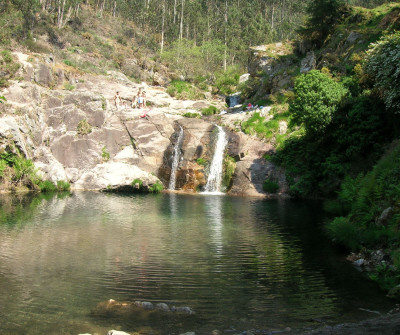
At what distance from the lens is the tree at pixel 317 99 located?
1185 inches

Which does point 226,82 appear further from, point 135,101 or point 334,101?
point 334,101

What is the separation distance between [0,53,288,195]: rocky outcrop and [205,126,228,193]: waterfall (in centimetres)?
57

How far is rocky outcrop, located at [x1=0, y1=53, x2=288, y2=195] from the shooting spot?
117ft

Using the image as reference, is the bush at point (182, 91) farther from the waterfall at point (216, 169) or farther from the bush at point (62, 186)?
the bush at point (62, 186)

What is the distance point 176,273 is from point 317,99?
22094mm

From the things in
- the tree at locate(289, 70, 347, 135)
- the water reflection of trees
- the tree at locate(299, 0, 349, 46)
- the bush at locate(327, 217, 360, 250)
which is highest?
the tree at locate(299, 0, 349, 46)

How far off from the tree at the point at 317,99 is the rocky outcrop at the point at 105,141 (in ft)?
22.7

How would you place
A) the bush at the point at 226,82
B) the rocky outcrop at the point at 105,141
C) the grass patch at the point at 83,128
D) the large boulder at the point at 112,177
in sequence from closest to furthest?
the rocky outcrop at the point at 105,141 → the large boulder at the point at 112,177 → the grass patch at the point at 83,128 → the bush at the point at 226,82

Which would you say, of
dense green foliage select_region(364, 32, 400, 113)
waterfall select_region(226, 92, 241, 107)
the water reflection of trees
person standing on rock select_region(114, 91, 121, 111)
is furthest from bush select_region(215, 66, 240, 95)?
dense green foliage select_region(364, 32, 400, 113)

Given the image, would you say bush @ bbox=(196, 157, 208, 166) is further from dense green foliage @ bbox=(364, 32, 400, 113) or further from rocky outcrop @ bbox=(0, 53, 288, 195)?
dense green foliage @ bbox=(364, 32, 400, 113)

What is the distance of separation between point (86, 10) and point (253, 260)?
3346 inches

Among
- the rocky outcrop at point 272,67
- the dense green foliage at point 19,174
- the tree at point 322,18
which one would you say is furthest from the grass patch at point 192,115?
the tree at point 322,18

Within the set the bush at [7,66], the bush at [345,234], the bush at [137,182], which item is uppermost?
the bush at [7,66]

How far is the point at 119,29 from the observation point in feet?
273
